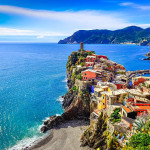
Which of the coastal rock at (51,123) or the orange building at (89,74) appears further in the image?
the orange building at (89,74)

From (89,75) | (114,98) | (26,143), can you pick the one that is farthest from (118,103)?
(26,143)

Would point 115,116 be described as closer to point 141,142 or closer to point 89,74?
point 141,142

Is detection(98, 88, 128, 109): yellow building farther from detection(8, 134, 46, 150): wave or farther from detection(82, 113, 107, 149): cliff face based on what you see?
detection(8, 134, 46, 150): wave

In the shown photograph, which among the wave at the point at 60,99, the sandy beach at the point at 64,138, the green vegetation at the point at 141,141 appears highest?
the green vegetation at the point at 141,141

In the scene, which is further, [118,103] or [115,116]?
[118,103]

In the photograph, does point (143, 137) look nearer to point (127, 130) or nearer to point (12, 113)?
point (127, 130)

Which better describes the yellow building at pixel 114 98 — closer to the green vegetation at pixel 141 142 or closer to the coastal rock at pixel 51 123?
the coastal rock at pixel 51 123

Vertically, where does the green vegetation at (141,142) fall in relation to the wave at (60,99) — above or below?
above

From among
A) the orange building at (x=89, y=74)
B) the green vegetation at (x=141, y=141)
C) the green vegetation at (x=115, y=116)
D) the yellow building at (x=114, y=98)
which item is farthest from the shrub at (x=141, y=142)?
the orange building at (x=89, y=74)

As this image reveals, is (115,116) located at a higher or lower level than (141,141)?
lower
